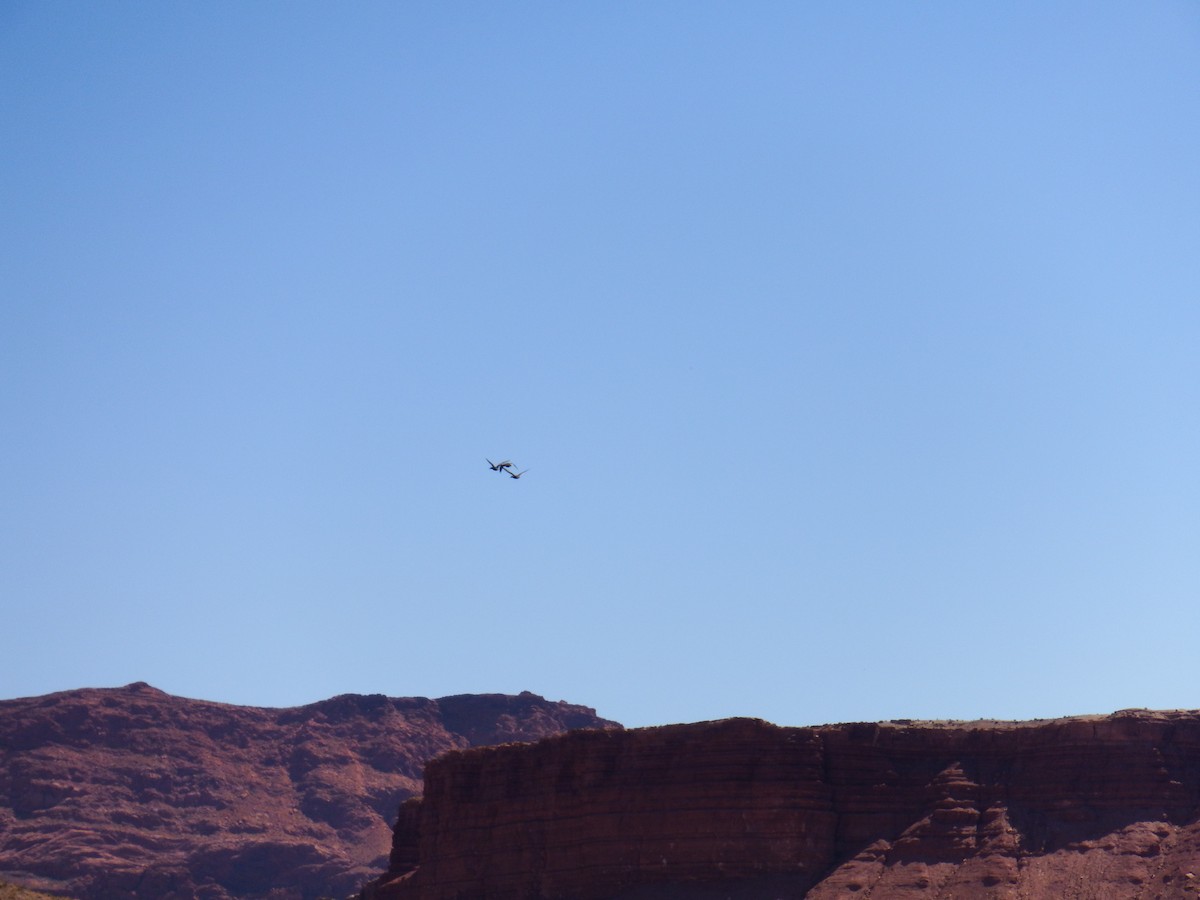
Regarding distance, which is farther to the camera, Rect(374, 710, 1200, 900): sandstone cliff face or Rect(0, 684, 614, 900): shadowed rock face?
Rect(0, 684, 614, 900): shadowed rock face

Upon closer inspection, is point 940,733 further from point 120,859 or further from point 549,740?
point 120,859

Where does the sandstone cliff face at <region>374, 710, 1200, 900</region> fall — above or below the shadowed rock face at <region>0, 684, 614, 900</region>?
below

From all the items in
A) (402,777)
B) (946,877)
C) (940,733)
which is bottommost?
(946,877)

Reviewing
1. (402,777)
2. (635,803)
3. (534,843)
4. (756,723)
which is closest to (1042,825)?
(756,723)

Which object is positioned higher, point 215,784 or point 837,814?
point 215,784

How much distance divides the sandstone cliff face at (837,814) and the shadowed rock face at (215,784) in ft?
182

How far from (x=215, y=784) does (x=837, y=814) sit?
94.3 meters

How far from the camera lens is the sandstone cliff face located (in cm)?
6269

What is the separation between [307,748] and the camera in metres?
162

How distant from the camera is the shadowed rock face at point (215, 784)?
133m

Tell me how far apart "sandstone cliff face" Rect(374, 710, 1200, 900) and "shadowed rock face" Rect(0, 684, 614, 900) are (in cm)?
5556

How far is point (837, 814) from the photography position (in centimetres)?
6975

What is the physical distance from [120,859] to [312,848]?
1382 cm

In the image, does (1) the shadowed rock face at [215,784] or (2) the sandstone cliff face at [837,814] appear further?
(1) the shadowed rock face at [215,784]
